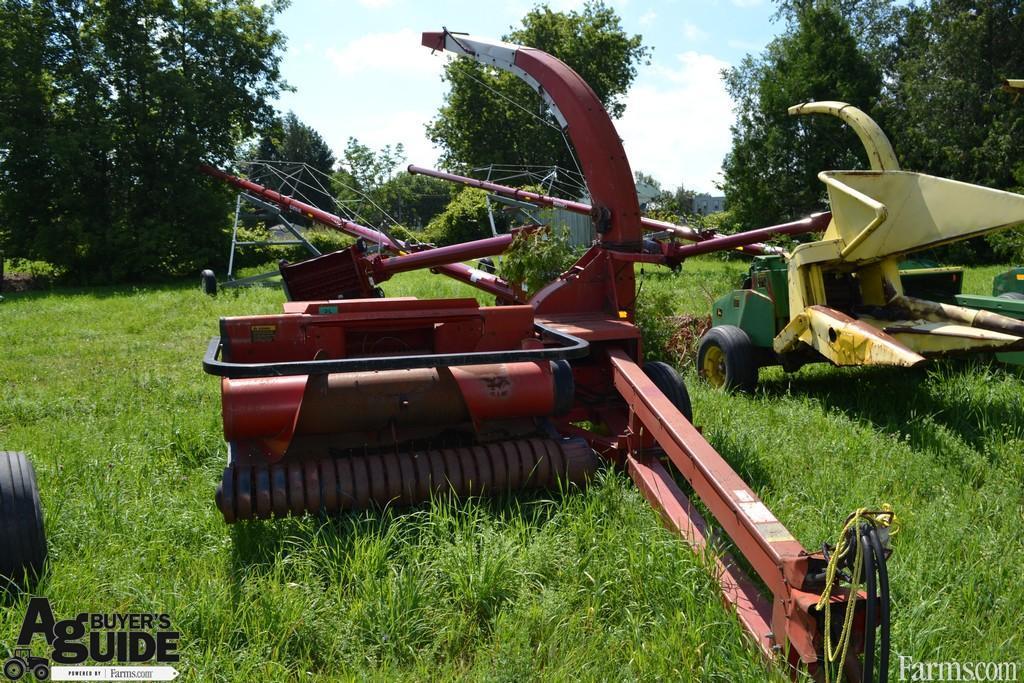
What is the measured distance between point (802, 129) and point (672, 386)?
22.9 meters

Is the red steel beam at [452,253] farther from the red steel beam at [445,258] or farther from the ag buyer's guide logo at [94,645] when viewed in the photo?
the ag buyer's guide logo at [94,645]

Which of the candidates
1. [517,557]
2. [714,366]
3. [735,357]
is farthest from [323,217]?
[517,557]

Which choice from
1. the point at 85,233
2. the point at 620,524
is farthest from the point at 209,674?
the point at 85,233

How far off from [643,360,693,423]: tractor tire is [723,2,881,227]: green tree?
2147 cm

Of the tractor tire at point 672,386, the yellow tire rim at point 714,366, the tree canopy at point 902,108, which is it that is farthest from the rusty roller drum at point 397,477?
the tree canopy at point 902,108

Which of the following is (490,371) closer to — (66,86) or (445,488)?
(445,488)

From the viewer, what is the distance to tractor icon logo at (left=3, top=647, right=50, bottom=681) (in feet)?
8.66

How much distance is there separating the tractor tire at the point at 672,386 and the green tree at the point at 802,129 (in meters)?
21.5

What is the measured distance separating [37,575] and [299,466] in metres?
1.20

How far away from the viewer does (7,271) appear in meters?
22.3

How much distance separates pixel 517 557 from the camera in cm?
349

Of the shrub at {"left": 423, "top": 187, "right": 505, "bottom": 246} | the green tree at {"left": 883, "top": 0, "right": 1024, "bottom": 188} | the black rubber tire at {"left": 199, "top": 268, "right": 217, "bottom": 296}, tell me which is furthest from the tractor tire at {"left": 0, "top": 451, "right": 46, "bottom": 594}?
the shrub at {"left": 423, "top": 187, "right": 505, "bottom": 246}

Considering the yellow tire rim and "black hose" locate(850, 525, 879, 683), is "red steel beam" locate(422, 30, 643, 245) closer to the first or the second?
the yellow tire rim

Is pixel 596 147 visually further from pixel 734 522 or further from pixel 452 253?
pixel 734 522
